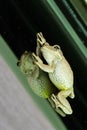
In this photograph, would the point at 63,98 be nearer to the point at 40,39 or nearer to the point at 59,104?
the point at 59,104

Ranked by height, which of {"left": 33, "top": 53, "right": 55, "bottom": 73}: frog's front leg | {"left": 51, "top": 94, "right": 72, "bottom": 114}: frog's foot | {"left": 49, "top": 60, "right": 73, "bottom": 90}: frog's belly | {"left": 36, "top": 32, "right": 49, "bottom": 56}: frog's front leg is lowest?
{"left": 51, "top": 94, "right": 72, "bottom": 114}: frog's foot

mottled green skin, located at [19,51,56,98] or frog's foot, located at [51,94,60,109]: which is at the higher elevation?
mottled green skin, located at [19,51,56,98]

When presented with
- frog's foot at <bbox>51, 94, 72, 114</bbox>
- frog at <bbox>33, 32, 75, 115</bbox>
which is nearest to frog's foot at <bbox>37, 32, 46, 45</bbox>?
frog at <bbox>33, 32, 75, 115</bbox>

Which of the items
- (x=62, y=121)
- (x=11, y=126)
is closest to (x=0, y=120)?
(x=11, y=126)

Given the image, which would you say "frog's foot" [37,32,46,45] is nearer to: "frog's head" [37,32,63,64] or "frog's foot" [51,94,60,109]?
"frog's head" [37,32,63,64]

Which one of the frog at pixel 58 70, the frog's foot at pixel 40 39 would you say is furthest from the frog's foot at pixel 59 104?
the frog's foot at pixel 40 39

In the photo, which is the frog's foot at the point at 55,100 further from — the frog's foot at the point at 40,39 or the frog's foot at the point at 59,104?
the frog's foot at the point at 40,39

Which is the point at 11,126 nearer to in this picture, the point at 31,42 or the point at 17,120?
the point at 17,120
